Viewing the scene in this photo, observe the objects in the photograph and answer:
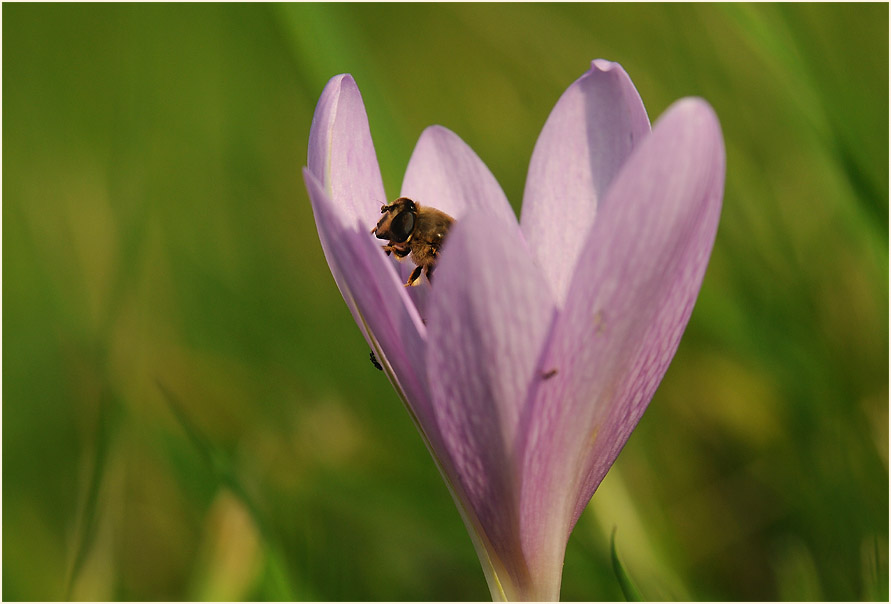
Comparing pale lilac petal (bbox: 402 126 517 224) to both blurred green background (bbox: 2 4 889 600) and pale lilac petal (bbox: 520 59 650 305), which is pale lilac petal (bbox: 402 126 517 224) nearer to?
pale lilac petal (bbox: 520 59 650 305)

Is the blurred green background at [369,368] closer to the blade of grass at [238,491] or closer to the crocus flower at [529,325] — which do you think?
the blade of grass at [238,491]

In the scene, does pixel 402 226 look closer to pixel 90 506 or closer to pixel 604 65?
pixel 604 65

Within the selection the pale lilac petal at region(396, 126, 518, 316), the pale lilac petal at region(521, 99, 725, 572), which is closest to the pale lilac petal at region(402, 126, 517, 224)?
the pale lilac petal at region(396, 126, 518, 316)

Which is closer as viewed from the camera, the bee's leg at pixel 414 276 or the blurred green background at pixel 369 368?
the bee's leg at pixel 414 276

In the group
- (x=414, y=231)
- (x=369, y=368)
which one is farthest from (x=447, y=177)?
(x=369, y=368)

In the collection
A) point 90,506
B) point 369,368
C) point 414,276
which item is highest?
point 414,276

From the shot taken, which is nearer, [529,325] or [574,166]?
[529,325]

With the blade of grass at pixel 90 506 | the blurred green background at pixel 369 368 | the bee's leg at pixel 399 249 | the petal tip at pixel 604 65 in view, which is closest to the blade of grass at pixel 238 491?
the blurred green background at pixel 369 368
